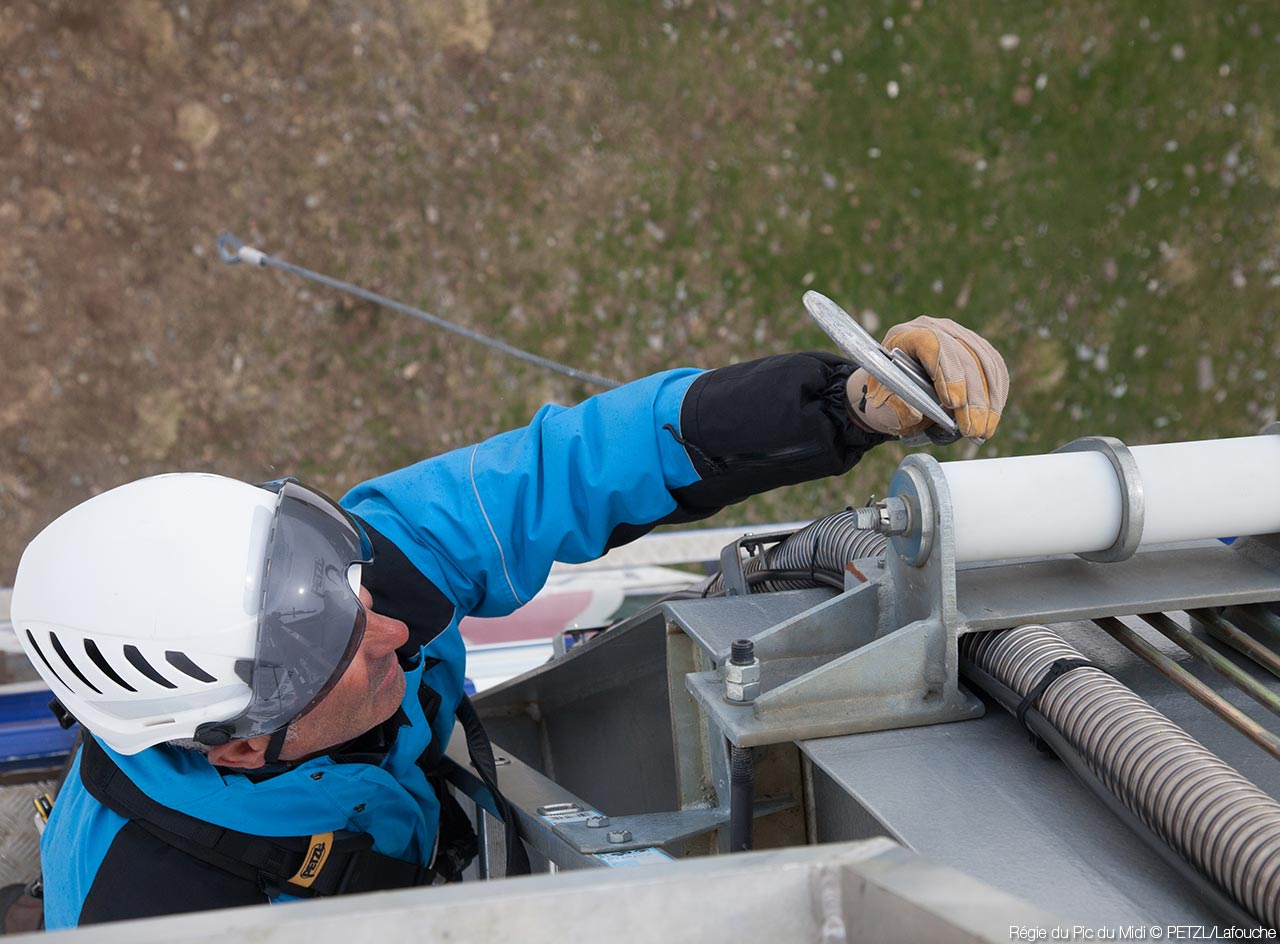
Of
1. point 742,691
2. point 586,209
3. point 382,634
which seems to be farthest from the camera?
point 586,209

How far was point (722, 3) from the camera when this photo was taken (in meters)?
4.07

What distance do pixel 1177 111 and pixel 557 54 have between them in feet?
8.09

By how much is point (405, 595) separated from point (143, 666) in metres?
0.42

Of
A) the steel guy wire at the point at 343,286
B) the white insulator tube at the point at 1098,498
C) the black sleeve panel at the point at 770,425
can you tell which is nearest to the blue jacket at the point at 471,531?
the black sleeve panel at the point at 770,425

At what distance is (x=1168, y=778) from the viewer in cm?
101

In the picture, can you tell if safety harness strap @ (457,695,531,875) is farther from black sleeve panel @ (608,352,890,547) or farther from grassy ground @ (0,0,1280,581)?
grassy ground @ (0,0,1280,581)

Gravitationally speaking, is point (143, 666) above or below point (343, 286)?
below

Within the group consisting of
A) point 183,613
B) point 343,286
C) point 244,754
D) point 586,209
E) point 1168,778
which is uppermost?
point 586,209

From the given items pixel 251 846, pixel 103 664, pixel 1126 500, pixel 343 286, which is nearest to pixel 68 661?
pixel 103 664

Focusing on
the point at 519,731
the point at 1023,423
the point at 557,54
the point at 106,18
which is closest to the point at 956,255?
the point at 1023,423

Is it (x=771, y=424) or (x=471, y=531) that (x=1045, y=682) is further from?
(x=471, y=531)

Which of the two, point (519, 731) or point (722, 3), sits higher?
point (722, 3)

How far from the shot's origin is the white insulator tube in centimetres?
123

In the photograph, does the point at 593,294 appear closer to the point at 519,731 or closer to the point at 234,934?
the point at 519,731
